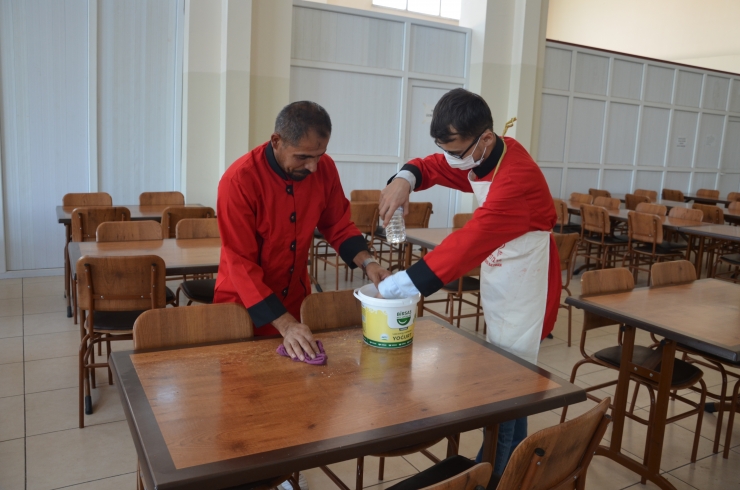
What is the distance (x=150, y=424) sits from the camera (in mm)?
1365

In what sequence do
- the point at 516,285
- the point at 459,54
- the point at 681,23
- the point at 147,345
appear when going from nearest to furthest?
the point at 147,345 → the point at 516,285 → the point at 459,54 → the point at 681,23

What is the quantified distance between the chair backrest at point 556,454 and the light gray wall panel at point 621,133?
813cm

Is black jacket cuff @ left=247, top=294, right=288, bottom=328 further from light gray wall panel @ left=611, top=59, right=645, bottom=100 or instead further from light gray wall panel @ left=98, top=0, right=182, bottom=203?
light gray wall panel @ left=611, top=59, right=645, bottom=100

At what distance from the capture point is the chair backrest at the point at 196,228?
385 centimetres

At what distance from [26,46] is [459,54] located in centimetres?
479

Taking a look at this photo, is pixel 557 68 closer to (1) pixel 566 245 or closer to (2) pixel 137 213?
(1) pixel 566 245

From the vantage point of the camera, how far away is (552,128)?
8.30m

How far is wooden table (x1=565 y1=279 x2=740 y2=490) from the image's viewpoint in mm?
2375

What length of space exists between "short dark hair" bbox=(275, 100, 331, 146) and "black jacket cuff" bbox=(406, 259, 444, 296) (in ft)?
1.71

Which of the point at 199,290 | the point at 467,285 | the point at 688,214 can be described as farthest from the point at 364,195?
the point at 688,214

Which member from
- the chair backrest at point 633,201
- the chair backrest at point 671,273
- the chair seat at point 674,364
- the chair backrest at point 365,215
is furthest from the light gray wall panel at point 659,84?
the chair seat at point 674,364

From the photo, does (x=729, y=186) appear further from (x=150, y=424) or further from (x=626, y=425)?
(x=150, y=424)

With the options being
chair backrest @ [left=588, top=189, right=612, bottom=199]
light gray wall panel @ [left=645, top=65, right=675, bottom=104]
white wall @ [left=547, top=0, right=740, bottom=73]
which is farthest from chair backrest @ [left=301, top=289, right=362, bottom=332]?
white wall @ [left=547, top=0, right=740, bottom=73]

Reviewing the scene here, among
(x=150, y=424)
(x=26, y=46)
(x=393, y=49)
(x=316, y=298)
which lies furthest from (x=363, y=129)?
(x=150, y=424)
